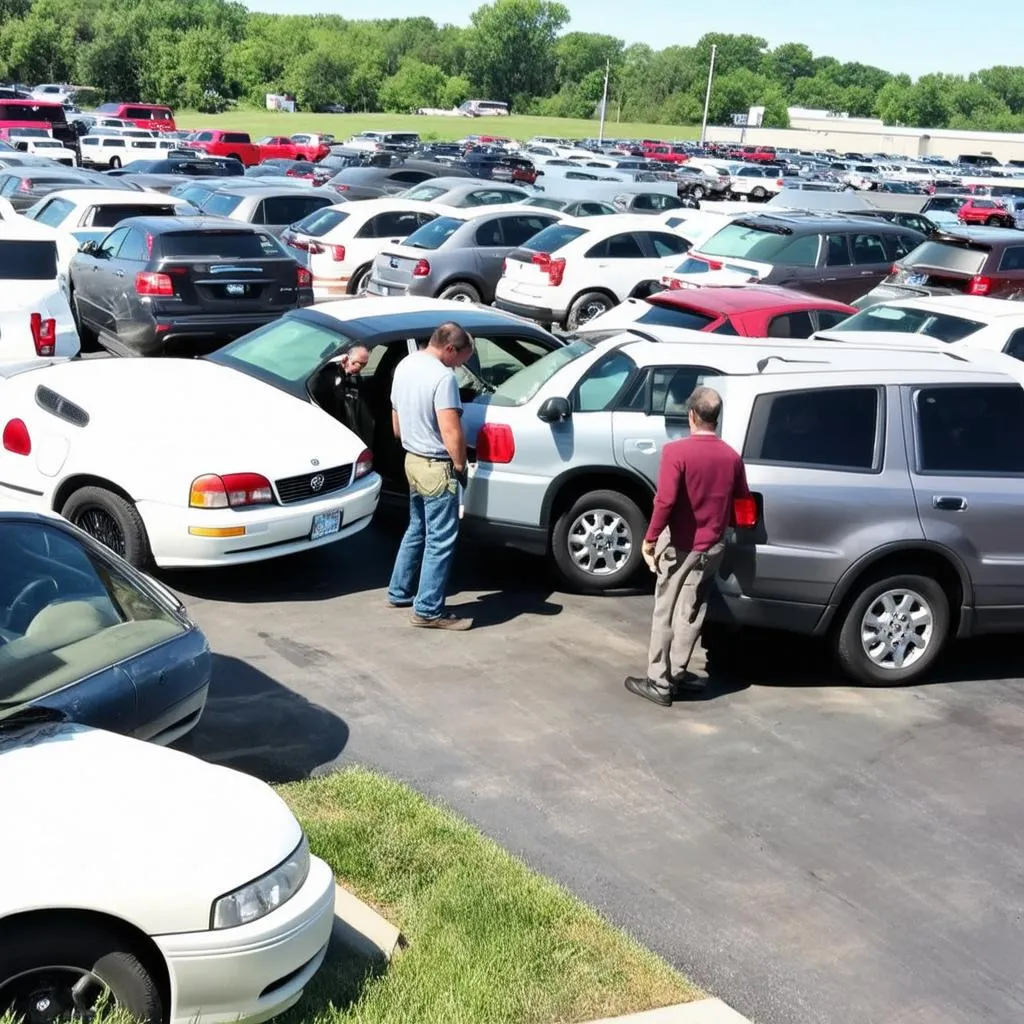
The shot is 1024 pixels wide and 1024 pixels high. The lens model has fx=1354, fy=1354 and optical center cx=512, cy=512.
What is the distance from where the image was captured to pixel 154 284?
541 inches

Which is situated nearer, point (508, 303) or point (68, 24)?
point (508, 303)

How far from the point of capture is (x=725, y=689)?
7551 mm

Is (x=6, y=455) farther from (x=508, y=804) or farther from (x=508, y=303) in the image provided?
(x=508, y=303)

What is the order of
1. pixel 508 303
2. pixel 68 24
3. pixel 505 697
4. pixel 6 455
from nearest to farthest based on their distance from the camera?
pixel 505 697
pixel 6 455
pixel 508 303
pixel 68 24

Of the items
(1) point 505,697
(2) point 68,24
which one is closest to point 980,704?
(1) point 505,697

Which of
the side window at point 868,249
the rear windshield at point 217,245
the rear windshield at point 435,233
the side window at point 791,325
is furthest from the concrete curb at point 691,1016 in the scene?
the rear windshield at point 435,233

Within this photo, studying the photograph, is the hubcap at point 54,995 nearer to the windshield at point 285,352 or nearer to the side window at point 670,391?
the side window at point 670,391

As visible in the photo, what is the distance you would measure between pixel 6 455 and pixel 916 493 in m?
5.50

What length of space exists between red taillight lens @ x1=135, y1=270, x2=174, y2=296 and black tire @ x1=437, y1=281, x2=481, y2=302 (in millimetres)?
5692

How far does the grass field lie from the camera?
86.6 metres

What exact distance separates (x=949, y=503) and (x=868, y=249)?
11977mm

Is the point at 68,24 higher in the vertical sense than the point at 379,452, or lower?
higher

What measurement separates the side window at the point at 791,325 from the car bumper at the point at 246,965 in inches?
359

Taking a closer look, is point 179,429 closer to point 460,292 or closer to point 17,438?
point 17,438
